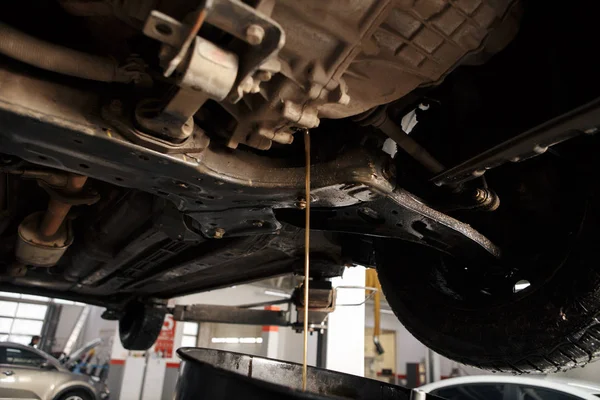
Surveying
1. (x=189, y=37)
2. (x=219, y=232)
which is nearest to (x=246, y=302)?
(x=219, y=232)

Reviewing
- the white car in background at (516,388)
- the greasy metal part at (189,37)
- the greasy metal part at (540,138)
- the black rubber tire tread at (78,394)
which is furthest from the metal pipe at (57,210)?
the black rubber tire tread at (78,394)

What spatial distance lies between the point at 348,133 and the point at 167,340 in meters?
6.67

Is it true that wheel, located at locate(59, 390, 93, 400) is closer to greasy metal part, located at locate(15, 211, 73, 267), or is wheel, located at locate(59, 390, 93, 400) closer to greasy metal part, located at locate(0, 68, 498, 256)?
greasy metal part, located at locate(15, 211, 73, 267)

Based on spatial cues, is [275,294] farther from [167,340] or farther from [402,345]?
[402,345]

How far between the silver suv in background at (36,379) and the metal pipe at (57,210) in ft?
12.6

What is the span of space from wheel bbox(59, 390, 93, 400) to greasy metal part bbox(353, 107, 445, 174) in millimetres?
5266

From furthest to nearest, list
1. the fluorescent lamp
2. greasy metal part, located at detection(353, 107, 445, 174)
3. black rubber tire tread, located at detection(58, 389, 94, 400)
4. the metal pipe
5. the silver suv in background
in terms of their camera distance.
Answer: the fluorescent lamp
black rubber tire tread, located at detection(58, 389, 94, 400)
the silver suv in background
the metal pipe
greasy metal part, located at detection(353, 107, 445, 174)

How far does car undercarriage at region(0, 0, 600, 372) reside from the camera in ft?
1.87

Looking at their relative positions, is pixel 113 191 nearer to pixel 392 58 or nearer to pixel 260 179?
pixel 260 179

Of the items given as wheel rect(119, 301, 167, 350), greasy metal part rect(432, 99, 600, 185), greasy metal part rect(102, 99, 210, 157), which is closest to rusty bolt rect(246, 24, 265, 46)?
greasy metal part rect(102, 99, 210, 157)

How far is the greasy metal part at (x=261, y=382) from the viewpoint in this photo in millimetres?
538

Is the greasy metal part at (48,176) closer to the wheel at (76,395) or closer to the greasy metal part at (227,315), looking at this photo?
the greasy metal part at (227,315)

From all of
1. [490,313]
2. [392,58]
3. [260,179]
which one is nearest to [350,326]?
[490,313]

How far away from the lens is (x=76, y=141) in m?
0.68
